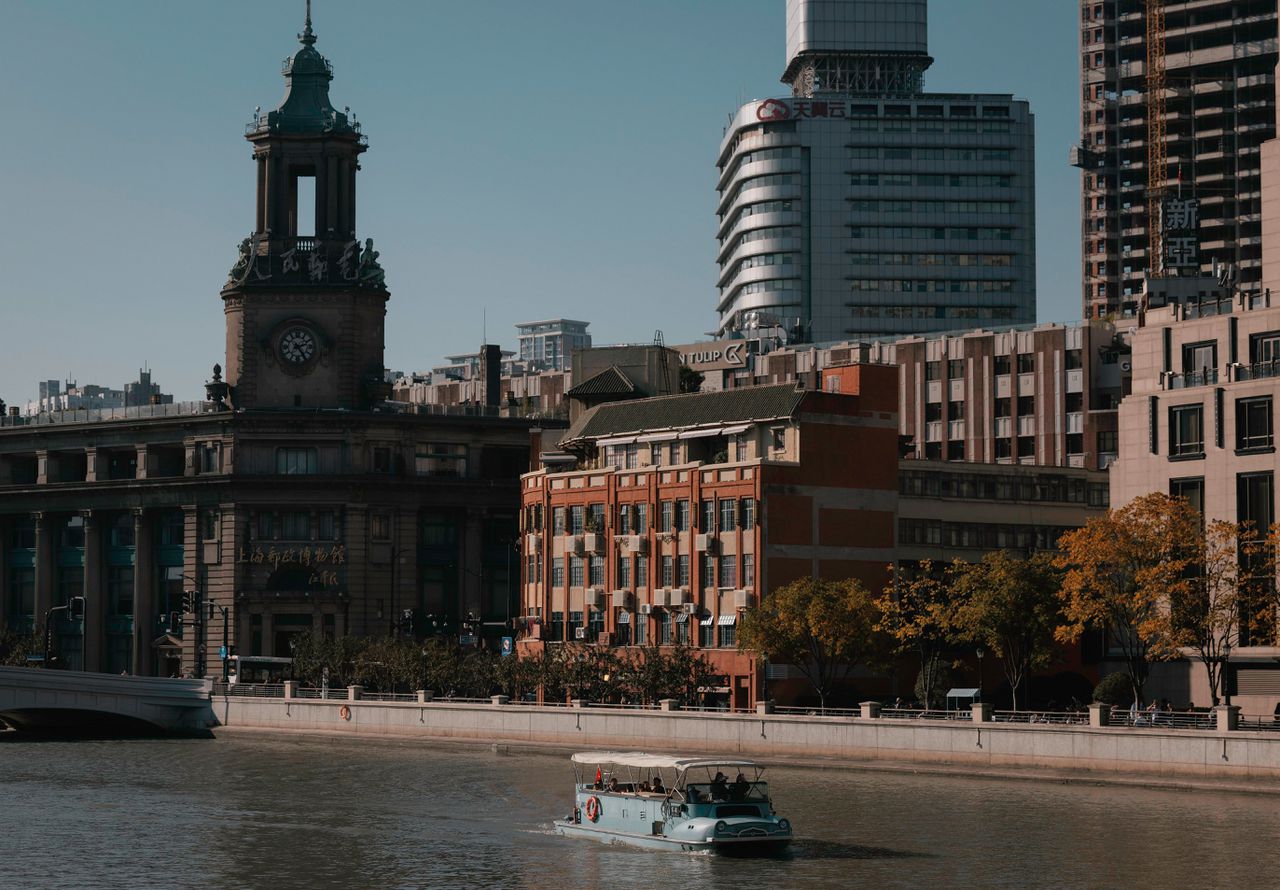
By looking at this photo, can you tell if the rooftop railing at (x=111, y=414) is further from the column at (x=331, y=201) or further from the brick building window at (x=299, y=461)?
the column at (x=331, y=201)

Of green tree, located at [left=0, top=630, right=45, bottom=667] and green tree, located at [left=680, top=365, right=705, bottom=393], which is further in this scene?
green tree, located at [left=680, top=365, right=705, bottom=393]

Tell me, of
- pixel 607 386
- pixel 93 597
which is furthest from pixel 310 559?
pixel 607 386

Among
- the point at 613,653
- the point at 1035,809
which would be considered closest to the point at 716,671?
the point at 613,653

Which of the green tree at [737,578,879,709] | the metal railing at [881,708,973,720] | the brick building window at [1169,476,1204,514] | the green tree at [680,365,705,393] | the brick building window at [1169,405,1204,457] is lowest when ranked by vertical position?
the metal railing at [881,708,973,720]

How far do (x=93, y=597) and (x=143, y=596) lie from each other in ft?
18.2

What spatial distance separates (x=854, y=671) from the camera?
128 meters

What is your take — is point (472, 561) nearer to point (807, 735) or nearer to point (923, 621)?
point (923, 621)

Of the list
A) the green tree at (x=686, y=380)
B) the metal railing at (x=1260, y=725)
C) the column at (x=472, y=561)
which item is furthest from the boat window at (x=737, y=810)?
the column at (x=472, y=561)

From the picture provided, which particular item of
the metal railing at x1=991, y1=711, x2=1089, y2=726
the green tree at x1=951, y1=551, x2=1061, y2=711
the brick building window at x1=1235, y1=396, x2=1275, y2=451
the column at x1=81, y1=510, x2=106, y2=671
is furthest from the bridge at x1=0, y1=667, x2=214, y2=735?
the brick building window at x1=1235, y1=396, x2=1275, y2=451

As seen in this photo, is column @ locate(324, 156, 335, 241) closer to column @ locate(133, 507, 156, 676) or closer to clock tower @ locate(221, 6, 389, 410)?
clock tower @ locate(221, 6, 389, 410)

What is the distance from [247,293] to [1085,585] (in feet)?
303

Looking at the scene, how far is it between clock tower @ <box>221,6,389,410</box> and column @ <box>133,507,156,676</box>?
1273 centimetres

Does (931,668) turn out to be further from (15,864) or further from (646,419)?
(15,864)

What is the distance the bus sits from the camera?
157 m
